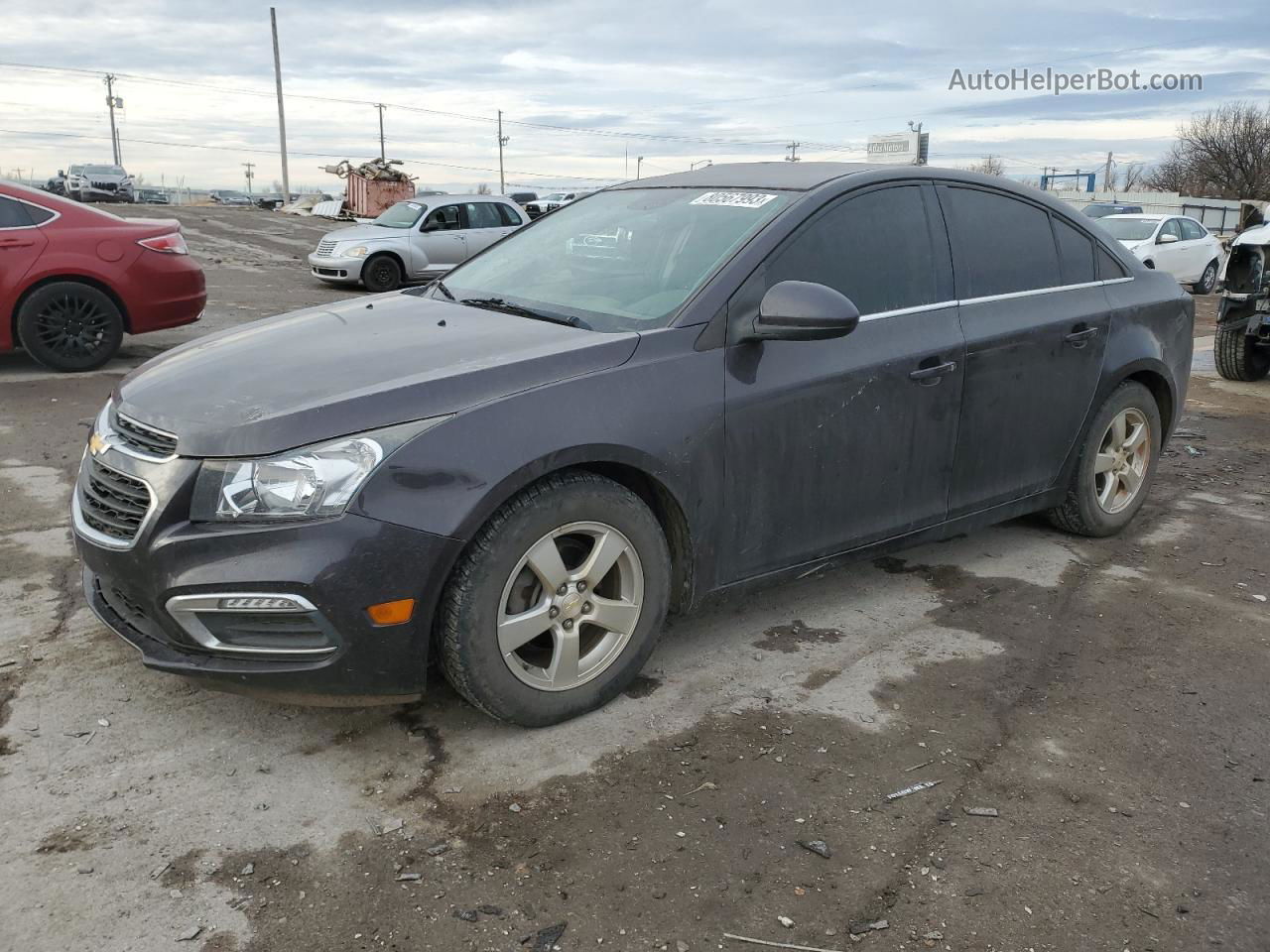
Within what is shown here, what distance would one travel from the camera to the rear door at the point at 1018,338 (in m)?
4.02

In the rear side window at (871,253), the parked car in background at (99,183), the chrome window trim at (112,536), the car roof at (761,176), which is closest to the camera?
the chrome window trim at (112,536)

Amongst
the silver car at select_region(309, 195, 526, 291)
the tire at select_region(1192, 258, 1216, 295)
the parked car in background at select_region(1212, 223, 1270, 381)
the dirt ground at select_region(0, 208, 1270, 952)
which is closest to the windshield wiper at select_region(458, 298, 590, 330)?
the dirt ground at select_region(0, 208, 1270, 952)

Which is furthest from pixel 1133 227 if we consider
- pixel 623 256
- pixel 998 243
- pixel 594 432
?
pixel 594 432

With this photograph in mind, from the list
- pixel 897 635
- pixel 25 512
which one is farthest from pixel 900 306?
pixel 25 512

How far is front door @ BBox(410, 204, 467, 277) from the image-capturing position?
1608cm

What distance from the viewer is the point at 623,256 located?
3.73 meters

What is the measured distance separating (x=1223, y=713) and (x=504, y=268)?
2.94 meters

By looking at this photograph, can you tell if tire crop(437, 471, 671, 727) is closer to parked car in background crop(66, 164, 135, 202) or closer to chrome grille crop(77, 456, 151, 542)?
chrome grille crop(77, 456, 151, 542)

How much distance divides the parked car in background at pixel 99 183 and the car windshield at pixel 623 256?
138 feet

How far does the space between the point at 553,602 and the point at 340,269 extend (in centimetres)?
1354

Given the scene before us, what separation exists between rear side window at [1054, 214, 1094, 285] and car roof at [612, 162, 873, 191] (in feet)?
3.53

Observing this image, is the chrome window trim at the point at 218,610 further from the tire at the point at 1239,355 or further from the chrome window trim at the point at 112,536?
the tire at the point at 1239,355

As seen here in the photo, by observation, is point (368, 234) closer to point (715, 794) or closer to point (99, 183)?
point (715, 794)

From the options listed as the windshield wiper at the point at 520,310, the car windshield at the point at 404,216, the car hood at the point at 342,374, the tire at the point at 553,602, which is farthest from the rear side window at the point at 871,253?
the car windshield at the point at 404,216
